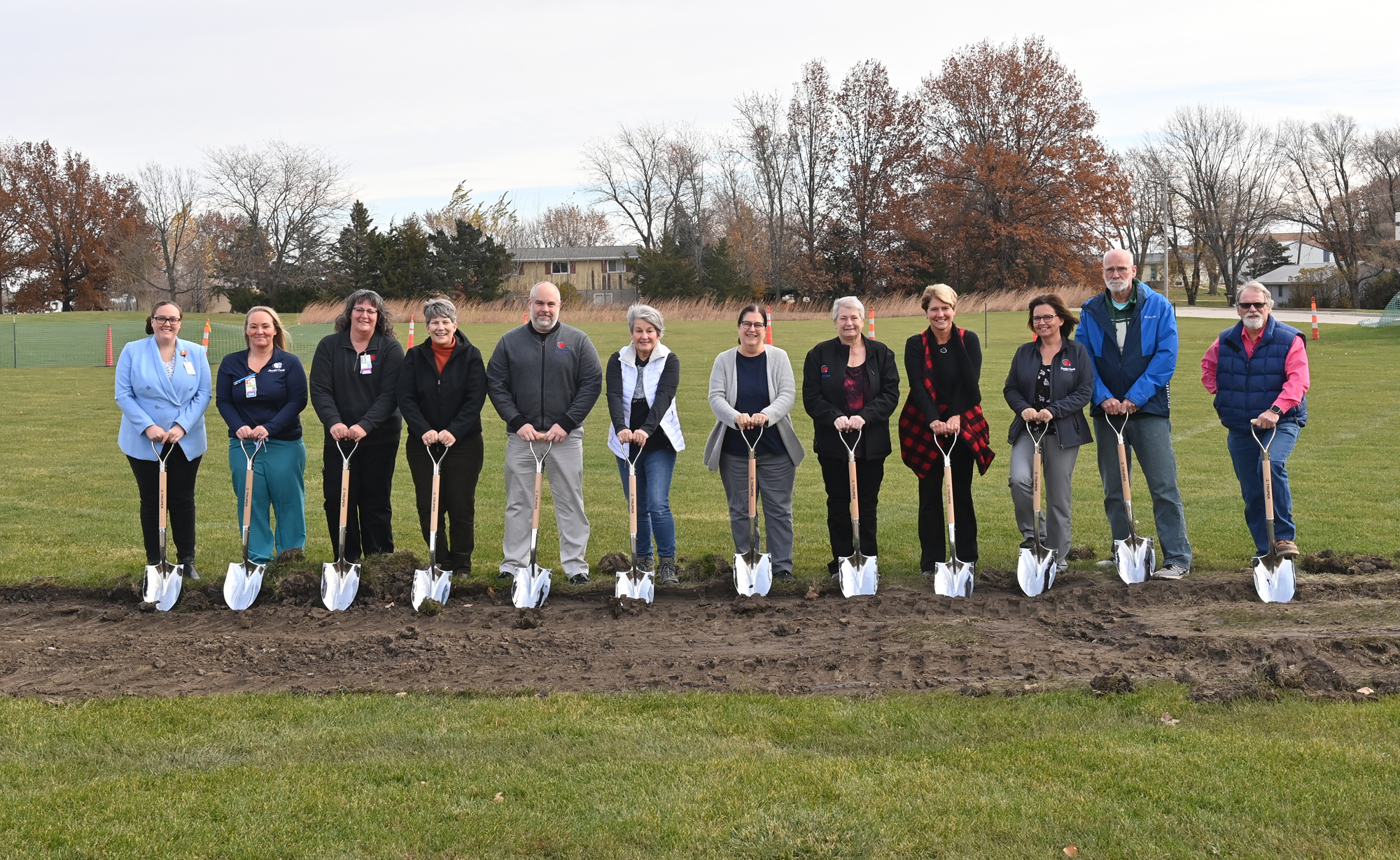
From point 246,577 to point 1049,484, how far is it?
5.48 metres

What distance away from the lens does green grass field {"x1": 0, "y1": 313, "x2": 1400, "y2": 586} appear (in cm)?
868

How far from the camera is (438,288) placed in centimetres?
4856

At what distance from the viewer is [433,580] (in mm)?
7371

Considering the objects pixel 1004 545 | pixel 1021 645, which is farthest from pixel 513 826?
pixel 1004 545

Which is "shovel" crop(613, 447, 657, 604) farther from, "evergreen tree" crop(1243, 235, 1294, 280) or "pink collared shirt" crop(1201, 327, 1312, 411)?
"evergreen tree" crop(1243, 235, 1294, 280)

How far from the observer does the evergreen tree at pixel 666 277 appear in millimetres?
54438

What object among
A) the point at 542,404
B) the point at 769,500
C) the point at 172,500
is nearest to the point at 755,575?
the point at 769,500

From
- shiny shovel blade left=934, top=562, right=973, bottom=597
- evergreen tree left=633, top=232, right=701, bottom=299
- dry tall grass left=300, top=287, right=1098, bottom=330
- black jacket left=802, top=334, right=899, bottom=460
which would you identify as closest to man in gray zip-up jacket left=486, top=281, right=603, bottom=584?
black jacket left=802, top=334, right=899, bottom=460

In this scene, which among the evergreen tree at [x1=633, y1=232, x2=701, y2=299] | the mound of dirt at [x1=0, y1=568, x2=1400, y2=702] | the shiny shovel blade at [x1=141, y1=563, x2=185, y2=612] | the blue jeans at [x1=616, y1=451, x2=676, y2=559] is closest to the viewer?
the mound of dirt at [x1=0, y1=568, x2=1400, y2=702]

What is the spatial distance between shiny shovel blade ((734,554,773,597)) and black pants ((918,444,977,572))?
3.91 ft

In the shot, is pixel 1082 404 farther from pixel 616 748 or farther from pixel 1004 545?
pixel 616 748

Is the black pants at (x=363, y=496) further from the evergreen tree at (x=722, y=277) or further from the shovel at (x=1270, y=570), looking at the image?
the evergreen tree at (x=722, y=277)

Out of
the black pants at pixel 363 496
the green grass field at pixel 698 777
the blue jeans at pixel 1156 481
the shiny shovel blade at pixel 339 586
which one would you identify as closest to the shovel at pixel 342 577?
the shiny shovel blade at pixel 339 586

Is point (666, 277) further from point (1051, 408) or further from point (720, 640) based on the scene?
point (720, 640)
